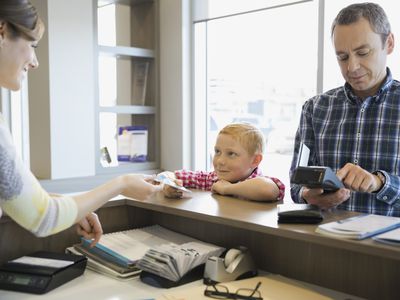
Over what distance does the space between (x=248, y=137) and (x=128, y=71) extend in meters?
1.98

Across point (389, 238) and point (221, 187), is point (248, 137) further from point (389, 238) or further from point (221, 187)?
point (389, 238)

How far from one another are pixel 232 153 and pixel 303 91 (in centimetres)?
117

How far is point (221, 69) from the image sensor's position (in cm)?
362

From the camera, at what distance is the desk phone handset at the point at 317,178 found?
1323 mm

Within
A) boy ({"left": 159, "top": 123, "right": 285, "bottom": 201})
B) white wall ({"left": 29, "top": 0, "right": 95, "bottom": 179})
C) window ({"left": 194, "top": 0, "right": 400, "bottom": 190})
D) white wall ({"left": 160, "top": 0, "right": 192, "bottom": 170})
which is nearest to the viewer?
boy ({"left": 159, "top": 123, "right": 285, "bottom": 201})

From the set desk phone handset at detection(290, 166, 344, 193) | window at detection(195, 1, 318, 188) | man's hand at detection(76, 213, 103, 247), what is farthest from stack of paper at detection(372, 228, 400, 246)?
window at detection(195, 1, 318, 188)

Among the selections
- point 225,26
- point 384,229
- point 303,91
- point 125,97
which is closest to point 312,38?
point 303,91

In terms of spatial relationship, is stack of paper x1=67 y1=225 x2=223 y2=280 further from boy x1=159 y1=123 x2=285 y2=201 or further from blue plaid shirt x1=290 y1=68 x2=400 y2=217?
blue plaid shirt x1=290 y1=68 x2=400 y2=217

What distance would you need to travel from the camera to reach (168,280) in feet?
5.01

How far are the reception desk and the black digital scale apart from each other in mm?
134

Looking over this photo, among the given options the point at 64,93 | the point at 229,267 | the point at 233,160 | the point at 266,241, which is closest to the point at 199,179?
the point at 233,160

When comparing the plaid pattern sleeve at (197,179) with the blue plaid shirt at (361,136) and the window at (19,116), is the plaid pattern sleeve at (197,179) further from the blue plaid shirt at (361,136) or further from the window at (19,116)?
the window at (19,116)

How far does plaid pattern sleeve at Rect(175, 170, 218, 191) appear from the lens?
2133 millimetres

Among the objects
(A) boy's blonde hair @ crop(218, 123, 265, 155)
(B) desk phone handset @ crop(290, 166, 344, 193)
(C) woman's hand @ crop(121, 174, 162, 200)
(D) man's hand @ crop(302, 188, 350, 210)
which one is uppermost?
(A) boy's blonde hair @ crop(218, 123, 265, 155)
